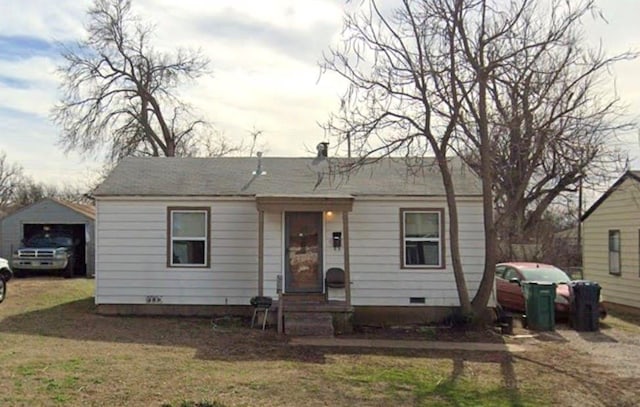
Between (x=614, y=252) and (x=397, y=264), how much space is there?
26.8ft

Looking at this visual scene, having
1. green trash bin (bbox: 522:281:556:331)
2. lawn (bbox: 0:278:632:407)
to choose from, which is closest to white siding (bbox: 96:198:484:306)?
green trash bin (bbox: 522:281:556:331)

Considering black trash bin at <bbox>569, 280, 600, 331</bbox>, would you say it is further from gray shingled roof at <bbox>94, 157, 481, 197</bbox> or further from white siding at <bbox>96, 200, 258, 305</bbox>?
white siding at <bbox>96, 200, 258, 305</bbox>

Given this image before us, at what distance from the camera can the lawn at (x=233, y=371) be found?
24.8 feet

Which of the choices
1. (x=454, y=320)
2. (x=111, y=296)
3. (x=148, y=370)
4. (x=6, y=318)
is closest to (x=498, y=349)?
(x=454, y=320)

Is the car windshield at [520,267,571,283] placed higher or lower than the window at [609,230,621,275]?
lower

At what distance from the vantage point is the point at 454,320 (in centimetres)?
1410

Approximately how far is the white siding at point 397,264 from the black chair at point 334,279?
1.06ft

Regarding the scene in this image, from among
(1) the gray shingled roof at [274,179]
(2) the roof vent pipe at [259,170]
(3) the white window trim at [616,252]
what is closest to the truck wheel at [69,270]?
(1) the gray shingled roof at [274,179]

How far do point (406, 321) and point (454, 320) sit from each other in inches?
44.4

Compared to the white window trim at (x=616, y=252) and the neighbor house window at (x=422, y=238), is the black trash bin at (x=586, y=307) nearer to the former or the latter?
the neighbor house window at (x=422, y=238)

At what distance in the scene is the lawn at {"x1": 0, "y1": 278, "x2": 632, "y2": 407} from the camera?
24.8 ft

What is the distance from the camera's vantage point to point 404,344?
12172mm

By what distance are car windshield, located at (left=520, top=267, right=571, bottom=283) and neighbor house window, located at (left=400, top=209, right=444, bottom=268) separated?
3.31 m

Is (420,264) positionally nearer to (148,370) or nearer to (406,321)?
(406,321)
